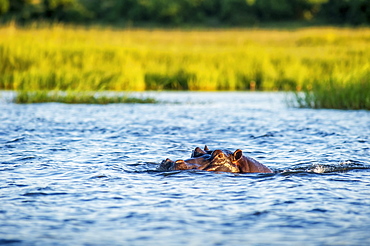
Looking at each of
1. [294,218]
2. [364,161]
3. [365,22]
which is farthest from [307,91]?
[365,22]

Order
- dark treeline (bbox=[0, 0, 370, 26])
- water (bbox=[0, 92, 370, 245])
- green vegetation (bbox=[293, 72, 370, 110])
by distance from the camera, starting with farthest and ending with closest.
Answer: dark treeline (bbox=[0, 0, 370, 26]) < green vegetation (bbox=[293, 72, 370, 110]) < water (bbox=[0, 92, 370, 245])

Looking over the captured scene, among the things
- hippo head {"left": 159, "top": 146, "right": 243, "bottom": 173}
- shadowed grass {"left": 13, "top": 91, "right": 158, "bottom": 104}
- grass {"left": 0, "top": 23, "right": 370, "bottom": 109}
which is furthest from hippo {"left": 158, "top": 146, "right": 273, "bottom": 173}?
shadowed grass {"left": 13, "top": 91, "right": 158, "bottom": 104}

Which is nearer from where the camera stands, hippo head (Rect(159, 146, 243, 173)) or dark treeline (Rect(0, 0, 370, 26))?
hippo head (Rect(159, 146, 243, 173))

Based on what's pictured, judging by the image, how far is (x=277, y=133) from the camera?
10586 mm

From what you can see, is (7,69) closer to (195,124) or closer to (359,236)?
(195,124)

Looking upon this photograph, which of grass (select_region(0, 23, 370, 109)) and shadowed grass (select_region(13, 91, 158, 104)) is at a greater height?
grass (select_region(0, 23, 370, 109))

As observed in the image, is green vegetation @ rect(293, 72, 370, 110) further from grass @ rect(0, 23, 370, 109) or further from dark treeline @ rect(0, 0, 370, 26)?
dark treeline @ rect(0, 0, 370, 26)

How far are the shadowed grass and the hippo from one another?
835 cm

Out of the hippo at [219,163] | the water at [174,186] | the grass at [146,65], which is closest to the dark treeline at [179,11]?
the grass at [146,65]

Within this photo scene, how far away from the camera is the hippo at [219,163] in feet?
21.8

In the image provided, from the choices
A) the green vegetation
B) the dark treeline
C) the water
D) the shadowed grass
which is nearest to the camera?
the water

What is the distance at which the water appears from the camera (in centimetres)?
478

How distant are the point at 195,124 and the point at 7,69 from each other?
28.9 ft

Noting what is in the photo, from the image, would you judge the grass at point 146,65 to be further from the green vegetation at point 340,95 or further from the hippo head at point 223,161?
Result: the hippo head at point 223,161
